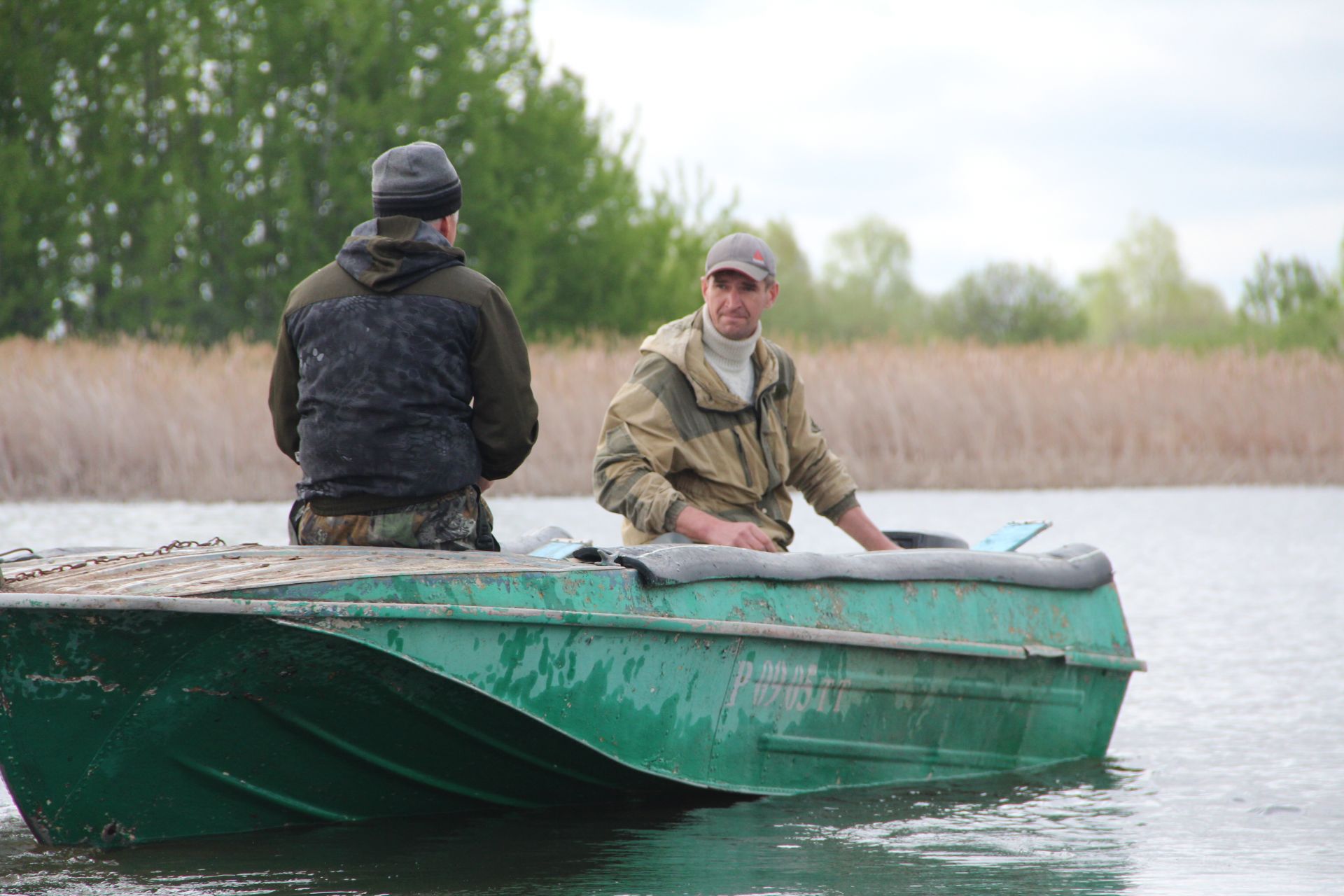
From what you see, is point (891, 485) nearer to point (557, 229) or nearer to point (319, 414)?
point (319, 414)

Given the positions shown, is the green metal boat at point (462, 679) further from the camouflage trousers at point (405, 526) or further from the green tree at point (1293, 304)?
the green tree at point (1293, 304)

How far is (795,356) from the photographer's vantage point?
16.9 meters

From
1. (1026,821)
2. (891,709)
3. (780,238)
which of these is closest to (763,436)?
(891,709)

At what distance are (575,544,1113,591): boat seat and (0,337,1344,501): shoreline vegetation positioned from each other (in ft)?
29.7

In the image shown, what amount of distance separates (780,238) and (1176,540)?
160 ft

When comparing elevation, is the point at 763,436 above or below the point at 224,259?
below

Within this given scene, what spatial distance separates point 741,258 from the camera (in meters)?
5.54

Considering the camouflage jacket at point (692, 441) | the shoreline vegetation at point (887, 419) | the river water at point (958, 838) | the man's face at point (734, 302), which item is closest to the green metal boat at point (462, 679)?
the river water at point (958, 838)

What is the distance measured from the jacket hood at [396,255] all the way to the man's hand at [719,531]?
1.23 m

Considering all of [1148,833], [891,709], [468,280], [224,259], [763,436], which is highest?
[224,259]

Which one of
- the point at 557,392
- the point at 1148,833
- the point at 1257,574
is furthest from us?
the point at 557,392

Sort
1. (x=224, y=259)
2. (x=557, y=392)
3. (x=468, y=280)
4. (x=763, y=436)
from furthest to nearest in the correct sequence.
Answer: (x=224, y=259)
(x=557, y=392)
(x=763, y=436)
(x=468, y=280)

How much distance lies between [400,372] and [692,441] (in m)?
1.46

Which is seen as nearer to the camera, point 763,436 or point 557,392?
point 763,436
